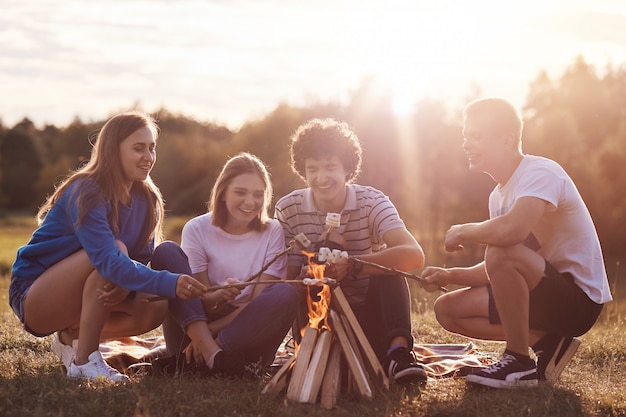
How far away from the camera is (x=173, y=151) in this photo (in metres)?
Result: 36.5

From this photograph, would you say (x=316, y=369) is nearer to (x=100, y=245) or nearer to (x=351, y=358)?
(x=351, y=358)

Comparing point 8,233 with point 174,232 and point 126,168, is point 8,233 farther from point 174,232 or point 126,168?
point 126,168

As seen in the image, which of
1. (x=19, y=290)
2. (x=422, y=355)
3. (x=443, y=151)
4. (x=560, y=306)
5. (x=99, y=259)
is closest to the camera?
(x=99, y=259)

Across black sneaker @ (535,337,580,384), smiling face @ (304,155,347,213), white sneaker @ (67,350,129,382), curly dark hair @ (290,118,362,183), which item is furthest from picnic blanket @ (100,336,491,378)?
curly dark hair @ (290,118,362,183)

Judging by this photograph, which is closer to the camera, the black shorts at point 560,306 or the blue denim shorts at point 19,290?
the black shorts at point 560,306

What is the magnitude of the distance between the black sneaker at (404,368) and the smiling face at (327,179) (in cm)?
118

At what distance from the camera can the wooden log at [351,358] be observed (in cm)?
443

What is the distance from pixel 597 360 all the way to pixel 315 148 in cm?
312

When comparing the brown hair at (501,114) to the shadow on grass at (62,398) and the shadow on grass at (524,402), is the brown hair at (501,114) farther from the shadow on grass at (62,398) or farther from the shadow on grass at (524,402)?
the shadow on grass at (62,398)

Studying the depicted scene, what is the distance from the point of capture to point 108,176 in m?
4.85

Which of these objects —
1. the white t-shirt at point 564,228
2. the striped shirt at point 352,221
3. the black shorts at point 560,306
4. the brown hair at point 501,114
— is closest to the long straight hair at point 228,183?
the striped shirt at point 352,221

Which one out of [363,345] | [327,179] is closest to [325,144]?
[327,179]

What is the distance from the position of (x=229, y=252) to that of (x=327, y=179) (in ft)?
2.87

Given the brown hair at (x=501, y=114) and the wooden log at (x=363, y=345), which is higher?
the brown hair at (x=501, y=114)
